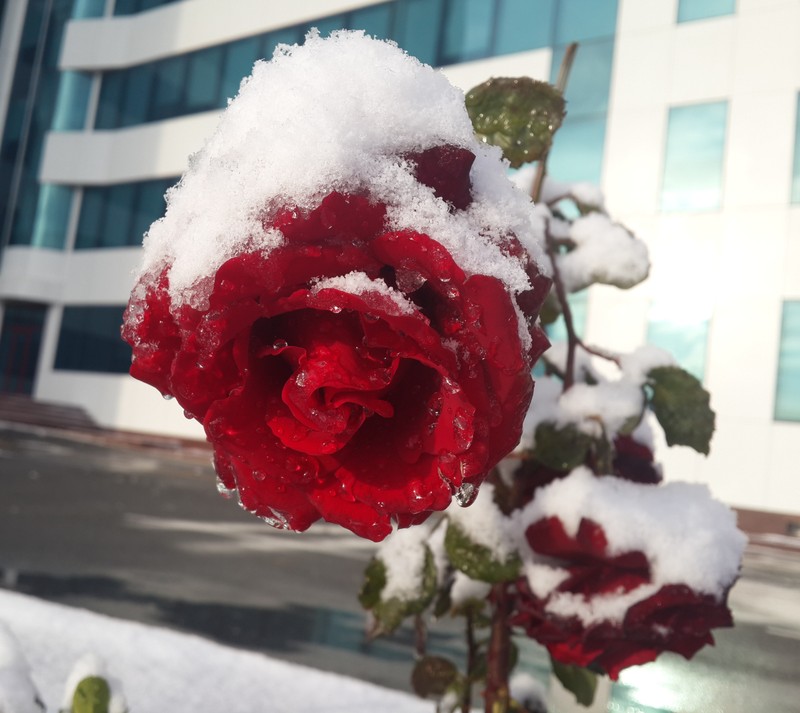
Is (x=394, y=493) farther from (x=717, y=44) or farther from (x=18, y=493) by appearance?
(x=717, y=44)

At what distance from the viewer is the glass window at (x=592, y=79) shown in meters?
10.6

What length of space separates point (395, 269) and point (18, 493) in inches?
289

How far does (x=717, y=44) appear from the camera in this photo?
988cm

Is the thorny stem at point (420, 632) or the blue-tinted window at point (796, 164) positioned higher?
the blue-tinted window at point (796, 164)

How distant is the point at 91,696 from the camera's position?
2.59 feet

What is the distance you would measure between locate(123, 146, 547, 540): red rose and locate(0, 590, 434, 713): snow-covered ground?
4.04ft

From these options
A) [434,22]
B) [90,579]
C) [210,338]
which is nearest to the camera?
[210,338]

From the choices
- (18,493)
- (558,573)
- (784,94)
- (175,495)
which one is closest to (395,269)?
(558,573)

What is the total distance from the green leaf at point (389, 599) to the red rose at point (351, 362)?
461 millimetres

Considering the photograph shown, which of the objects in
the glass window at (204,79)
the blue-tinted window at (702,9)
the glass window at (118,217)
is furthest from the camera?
the glass window at (118,217)

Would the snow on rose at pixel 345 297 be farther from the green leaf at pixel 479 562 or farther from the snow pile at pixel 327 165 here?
the green leaf at pixel 479 562

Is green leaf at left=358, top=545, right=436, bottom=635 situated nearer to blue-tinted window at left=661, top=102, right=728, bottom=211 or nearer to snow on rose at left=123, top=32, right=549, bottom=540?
snow on rose at left=123, top=32, right=549, bottom=540

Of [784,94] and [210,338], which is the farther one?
[784,94]

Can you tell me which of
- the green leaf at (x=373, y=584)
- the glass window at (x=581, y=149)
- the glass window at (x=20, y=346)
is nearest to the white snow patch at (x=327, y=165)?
the green leaf at (x=373, y=584)
